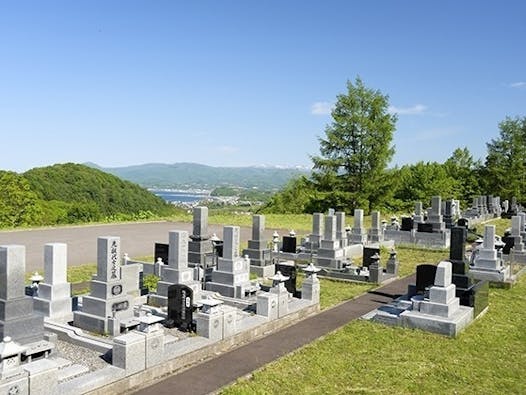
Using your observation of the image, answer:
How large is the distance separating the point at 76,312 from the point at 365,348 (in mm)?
6576

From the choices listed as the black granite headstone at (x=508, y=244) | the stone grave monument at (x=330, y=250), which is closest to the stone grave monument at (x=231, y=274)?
the stone grave monument at (x=330, y=250)

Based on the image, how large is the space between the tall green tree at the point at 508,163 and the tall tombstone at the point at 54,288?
181ft

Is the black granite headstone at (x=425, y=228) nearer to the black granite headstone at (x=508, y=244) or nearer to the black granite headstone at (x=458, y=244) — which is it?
the black granite headstone at (x=508, y=244)

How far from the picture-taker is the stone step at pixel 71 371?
27.1 feet

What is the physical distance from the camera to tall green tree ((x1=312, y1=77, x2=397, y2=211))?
43969 millimetres

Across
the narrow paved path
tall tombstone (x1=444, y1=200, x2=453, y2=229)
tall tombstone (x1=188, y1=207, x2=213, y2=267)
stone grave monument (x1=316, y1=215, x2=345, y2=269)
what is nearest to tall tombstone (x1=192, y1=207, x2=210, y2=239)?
tall tombstone (x1=188, y1=207, x2=213, y2=267)

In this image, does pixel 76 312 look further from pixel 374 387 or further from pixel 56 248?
pixel 374 387

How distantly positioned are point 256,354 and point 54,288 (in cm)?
481

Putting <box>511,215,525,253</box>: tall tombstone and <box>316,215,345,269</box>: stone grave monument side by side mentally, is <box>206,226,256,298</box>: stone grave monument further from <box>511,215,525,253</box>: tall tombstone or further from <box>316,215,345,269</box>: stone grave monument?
<box>511,215,525,253</box>: tall tombstone

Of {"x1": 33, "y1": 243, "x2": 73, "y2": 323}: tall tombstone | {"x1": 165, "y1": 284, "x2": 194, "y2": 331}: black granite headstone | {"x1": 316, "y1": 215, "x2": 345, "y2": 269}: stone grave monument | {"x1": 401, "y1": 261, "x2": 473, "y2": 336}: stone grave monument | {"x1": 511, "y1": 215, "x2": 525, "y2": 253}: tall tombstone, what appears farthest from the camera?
{"x1": 511, "y1": 215, "x2": 525, "y2": 253}: tall tombstone

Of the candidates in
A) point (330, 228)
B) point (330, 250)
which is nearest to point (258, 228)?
point (330, 250)

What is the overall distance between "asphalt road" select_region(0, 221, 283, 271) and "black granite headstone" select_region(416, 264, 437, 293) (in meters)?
13.3

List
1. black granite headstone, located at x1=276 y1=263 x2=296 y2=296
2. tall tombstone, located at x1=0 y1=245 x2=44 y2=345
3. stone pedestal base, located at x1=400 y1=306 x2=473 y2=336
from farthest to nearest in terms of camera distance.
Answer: black granite headstone, located at x1=276 y1=263 x2=296 y2=296, stone pedestal base, located at x1=400 y1=306 x2=473 y2=336, tall tombstone, located at x1=0 y1=245 x2=44 y2=345

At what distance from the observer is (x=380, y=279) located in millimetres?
17984
